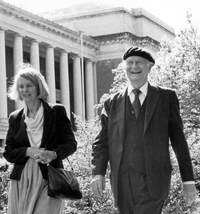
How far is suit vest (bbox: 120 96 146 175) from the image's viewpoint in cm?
549

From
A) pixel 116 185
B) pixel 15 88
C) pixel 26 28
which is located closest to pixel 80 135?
pixel 15 88

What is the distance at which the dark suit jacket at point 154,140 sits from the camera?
5.50 metres

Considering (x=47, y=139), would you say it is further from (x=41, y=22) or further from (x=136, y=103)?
(x=41, y=22)

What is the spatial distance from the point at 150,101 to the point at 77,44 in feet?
171

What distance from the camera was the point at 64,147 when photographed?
21.4 ft

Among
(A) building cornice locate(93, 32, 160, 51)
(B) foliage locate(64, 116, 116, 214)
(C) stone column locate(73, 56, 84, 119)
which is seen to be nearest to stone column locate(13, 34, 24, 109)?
(C) stone column locate(73, 56, 84, 119)

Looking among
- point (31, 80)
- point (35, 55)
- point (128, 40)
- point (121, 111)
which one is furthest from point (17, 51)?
point (121, 111)

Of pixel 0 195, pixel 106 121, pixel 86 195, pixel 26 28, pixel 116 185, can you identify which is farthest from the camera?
pixel 26 28

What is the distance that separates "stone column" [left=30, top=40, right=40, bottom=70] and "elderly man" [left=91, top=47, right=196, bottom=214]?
44.1 meters

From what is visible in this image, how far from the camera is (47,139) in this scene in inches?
258

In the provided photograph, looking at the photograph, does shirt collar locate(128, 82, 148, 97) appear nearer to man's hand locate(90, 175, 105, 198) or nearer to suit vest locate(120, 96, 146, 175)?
suit vest locate(120, 96, 146, 175)

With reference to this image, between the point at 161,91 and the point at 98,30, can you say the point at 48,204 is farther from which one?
the point at 98,30

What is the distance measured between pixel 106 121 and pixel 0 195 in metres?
9.69

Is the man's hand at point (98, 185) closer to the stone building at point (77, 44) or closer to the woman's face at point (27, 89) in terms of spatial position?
the woman's face at point (27, 89)
